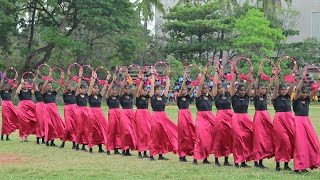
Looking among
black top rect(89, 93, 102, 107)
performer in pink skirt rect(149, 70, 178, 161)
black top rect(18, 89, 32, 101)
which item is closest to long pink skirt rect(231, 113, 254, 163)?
performer in pink skirt rect(149, 70, 178, 161)

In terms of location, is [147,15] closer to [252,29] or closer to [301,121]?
[252,29]

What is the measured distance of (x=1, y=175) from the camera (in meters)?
12.3

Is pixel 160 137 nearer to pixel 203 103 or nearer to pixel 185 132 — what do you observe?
pixel 185 132

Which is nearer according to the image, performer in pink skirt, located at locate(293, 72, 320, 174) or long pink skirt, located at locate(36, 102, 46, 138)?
performer in pink skirt, located at locate(293, 72, 320, 174)

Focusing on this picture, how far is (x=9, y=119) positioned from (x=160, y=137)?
755cm

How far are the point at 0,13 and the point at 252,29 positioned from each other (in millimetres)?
18013

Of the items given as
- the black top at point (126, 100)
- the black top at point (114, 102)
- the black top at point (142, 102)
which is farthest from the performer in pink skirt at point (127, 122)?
the black top at point (142, 102)

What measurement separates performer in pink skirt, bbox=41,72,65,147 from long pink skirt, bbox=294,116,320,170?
8.86 metres

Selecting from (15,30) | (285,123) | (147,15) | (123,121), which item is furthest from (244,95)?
(147,15)

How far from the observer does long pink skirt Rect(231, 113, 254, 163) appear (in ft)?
45.5

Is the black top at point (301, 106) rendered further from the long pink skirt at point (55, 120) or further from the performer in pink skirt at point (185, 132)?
the long pink skirt at point (55, 120)

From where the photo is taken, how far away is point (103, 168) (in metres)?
13.5

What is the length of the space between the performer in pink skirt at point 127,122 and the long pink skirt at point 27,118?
4746mm

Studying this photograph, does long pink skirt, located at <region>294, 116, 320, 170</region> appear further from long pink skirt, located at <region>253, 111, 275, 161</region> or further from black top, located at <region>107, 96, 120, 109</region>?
black top, located at <region>107, 96, 120, 109</region>
